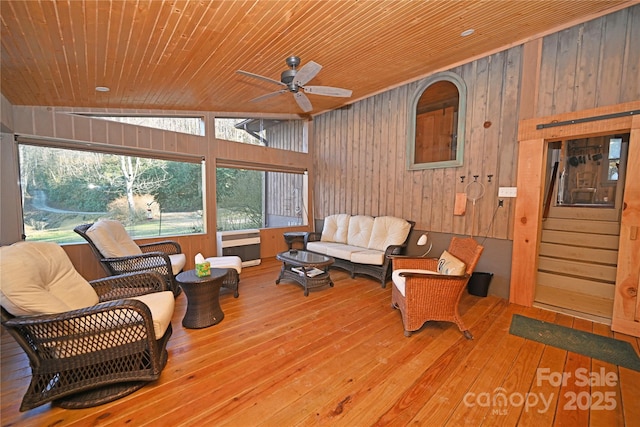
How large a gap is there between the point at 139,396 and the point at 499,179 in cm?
427

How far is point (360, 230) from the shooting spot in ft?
15.5

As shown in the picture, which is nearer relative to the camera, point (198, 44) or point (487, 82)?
point (198, 44)

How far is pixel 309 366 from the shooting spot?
1999 millimetres

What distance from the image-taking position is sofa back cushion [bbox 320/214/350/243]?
4.94 meters

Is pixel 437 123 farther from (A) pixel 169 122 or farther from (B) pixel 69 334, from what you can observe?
(B) pixel 69 334

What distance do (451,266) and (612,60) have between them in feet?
8.81

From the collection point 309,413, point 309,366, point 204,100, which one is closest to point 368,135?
point 204,100

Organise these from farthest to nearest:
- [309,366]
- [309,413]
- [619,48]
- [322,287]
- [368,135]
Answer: [368,135] < [322,287] < [619,48] < [309,366] < [309,413]

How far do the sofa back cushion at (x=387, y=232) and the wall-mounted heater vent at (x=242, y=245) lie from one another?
2086 mm

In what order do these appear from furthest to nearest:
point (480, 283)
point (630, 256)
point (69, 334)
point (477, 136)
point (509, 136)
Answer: point (477, 136), point (480, 283), point (509, 136), point (630, 256), point (69, 334)

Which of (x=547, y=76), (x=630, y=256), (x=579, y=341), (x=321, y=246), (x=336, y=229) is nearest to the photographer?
(x=579, y=341)

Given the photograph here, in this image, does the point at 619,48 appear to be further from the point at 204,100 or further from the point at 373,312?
the point at 204,100

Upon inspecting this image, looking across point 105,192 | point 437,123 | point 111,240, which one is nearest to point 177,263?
point 111,240

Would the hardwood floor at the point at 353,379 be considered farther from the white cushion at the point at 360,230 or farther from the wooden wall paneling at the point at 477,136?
the white cushion at the point at 360,230
